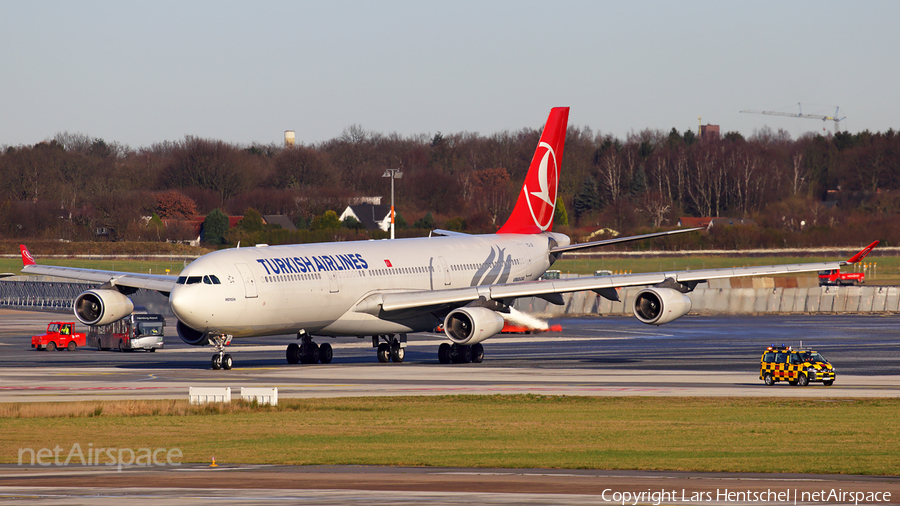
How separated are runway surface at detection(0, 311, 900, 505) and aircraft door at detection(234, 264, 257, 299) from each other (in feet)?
10.5

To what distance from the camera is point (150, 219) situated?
125 metres

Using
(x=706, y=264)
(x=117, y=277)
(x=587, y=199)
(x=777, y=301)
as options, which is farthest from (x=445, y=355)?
(x=587, y=199)

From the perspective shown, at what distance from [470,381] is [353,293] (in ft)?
29.0

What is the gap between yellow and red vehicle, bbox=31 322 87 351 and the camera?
60.9 metres

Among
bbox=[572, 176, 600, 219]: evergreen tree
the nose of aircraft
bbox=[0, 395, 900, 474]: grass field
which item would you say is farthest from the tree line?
bbox=[0, 395, 900, 474]: grass field

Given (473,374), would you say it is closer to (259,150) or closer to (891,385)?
(891,385)

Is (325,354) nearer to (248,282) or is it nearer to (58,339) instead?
(248,282)

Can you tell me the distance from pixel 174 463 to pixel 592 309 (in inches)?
2642

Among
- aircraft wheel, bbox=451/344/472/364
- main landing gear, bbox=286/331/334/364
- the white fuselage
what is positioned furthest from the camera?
main landing gear, bbox=286/331/334/364

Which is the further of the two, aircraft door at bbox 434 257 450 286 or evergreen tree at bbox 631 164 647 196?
evergreen tree at bbox 631 164 647 196

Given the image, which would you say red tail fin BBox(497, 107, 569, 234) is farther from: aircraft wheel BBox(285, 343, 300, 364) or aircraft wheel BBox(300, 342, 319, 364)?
aircraft wheel BBox(285, 343, 300, 364)

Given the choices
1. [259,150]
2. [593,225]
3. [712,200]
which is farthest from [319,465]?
[259,150]

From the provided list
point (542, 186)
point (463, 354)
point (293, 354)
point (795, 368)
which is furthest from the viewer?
point (542, 186)

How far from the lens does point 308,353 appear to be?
49219 mm
